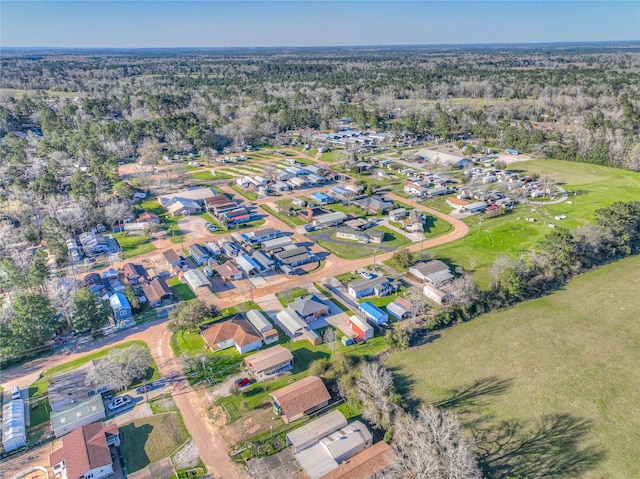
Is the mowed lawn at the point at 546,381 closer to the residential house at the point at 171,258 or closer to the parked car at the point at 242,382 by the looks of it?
the parked car at the point at 242,382

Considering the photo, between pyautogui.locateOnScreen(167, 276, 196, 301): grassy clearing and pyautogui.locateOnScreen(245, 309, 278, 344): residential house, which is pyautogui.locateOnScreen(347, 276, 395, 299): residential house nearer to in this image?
pyautogui.locateOnScreen(245, 309, 278, 344): residential house

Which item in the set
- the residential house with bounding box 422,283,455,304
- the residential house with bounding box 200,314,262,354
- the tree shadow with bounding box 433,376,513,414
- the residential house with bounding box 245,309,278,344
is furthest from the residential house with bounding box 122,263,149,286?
the tree shadow with bounding box 433,376,513,414

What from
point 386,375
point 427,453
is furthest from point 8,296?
point 427,453

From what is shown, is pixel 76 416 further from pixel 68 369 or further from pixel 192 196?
pixel 192 196

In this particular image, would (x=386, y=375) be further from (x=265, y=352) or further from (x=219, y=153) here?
(x=219, y=153)

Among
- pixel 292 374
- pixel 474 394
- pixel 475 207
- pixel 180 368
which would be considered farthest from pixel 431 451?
pixel 475 207

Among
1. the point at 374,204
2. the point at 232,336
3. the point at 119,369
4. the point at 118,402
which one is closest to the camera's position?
the point at 118,402
